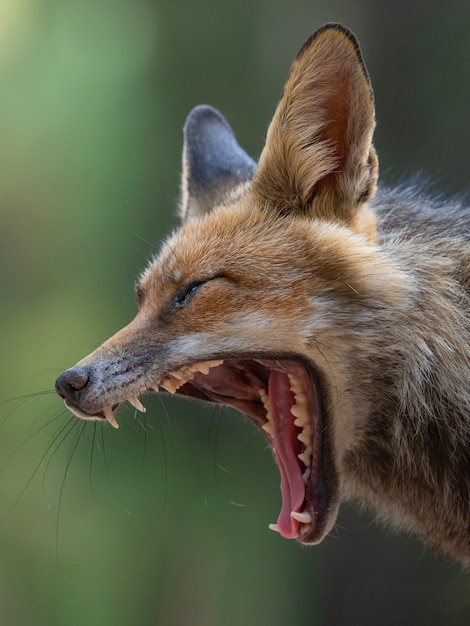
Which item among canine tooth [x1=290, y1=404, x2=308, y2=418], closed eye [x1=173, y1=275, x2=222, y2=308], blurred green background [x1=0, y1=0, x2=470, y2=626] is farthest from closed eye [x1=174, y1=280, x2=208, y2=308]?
blurred green background [x1=0, y1=0, x2=470, y2=626]

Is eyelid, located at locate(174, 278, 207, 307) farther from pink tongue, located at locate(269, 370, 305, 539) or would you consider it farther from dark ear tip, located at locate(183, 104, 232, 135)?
dark ear tip, located at locate(183, 104, 232, 135)

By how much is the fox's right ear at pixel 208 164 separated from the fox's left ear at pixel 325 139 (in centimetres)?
43

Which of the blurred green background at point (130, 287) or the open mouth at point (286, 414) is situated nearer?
the open mouth at point (286, 414)

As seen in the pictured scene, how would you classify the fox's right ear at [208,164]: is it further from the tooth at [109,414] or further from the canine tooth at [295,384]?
the tooth at [109,414]

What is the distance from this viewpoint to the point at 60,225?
3.95m

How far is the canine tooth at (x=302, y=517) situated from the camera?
1809mm

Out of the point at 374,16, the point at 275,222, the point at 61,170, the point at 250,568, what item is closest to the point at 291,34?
the point at 374,16

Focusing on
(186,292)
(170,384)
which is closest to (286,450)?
(170,384)

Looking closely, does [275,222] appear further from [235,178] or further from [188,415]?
[188,415]

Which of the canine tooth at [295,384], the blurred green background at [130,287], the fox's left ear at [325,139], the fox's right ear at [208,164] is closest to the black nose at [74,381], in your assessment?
the canine tooth at [295,384]

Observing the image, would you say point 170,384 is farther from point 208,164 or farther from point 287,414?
point 208,164

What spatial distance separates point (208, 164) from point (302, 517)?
45.1 inches

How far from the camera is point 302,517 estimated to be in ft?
5.94

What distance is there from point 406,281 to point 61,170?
2.58 meters
